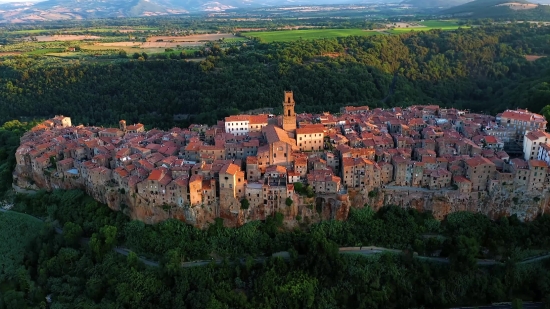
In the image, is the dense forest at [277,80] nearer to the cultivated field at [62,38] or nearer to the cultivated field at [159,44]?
the cultivated field at [159,44]

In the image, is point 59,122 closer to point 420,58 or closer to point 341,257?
point 341,257

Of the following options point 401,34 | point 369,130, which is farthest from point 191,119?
point 401,34

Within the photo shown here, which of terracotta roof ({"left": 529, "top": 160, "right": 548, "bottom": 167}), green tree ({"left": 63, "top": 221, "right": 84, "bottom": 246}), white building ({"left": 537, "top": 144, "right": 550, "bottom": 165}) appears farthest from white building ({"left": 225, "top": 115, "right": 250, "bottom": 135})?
white building ({"left": 537, "top": 144, "right": 550, "bottom": 165})

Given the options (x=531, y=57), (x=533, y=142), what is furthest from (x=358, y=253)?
(x=531, y=57)

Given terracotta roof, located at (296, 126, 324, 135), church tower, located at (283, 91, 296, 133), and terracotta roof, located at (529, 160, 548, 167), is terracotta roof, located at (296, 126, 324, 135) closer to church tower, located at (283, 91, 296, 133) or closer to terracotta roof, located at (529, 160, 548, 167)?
church tower, located at (283, 91, 296, 133)

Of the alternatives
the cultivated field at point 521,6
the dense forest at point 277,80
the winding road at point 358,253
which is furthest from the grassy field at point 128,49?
the cultivated field at point 521,6

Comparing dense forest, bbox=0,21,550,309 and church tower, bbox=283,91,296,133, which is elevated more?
church tower, bbox=283,91,296,133
